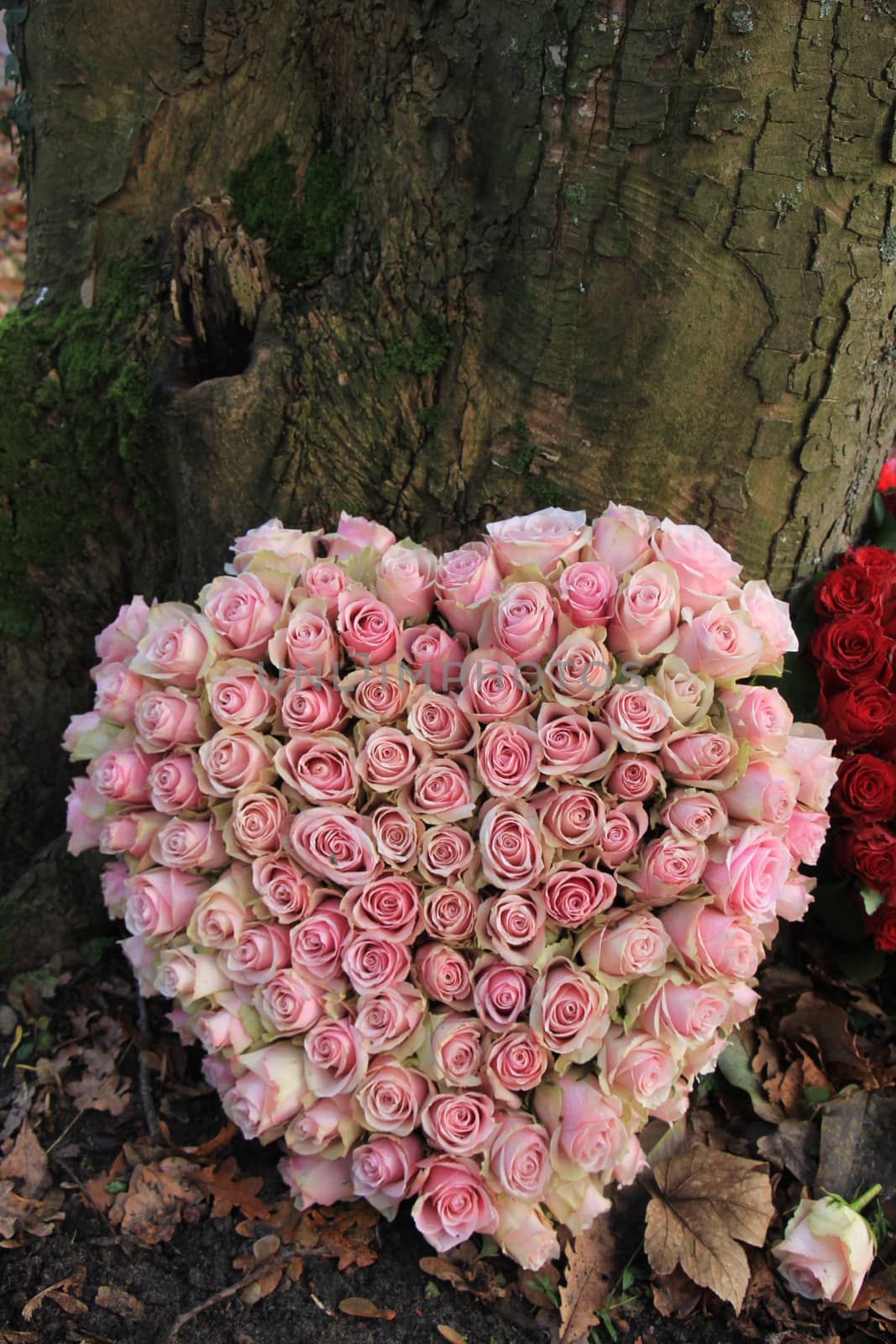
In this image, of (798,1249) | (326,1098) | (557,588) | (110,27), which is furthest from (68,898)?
(110,27)

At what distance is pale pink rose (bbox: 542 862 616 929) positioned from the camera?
75.0 inches

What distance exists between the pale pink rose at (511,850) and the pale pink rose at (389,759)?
178 millimetres

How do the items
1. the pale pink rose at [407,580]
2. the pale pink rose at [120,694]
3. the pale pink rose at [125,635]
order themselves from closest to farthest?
the pale pink rose at [407,580] → the pale pink rose at [120,694] → the pale pink rose at [125,635]

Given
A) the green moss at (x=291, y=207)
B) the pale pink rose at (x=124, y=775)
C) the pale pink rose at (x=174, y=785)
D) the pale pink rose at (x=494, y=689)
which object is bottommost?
the pale pink rose at (x=124, y=775)

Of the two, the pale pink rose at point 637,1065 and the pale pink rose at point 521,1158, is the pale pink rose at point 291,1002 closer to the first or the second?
the pale pink rose at point 521,1158

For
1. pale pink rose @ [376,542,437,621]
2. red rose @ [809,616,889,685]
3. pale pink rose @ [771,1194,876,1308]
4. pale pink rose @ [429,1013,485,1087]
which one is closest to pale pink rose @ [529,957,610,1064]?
pale pink rose @ [429,1013,485,1087]

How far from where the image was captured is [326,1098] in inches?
79.0

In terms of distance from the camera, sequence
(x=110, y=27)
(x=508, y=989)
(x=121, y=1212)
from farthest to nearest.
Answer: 1. (x=110, y=27)
2. (x=121, y=1212)
3. (x=508, y=989)

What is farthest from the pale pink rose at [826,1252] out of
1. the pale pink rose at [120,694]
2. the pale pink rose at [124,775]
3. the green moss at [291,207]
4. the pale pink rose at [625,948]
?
the green moss at [291,207]

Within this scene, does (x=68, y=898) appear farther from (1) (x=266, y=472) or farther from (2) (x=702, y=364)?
(2) (x=702, y=364)

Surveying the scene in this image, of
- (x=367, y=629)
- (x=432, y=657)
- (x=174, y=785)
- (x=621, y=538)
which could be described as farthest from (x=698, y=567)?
(x=174, y=785)

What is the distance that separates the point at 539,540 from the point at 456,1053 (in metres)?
1.01

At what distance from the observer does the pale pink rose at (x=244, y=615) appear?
2.12 m

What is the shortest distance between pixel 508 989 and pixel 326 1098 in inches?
17.4
